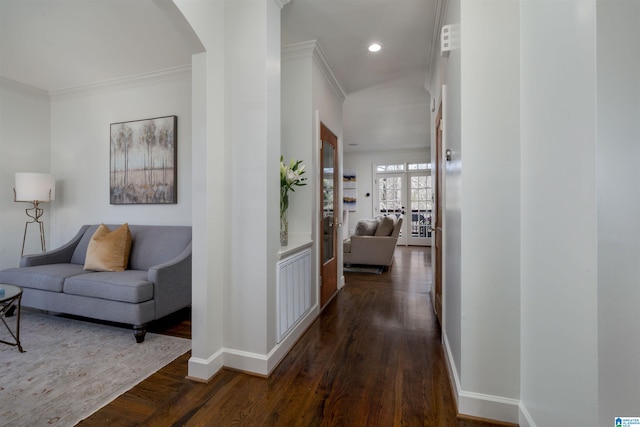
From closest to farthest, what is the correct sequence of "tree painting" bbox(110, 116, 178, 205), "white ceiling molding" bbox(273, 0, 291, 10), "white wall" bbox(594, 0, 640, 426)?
"white wall" bbox(594, 0, 640, 426), "white ceiling molding" bbox(273, 0, 291, 10), "tree painting" bbox(110, 116, 178, 205)

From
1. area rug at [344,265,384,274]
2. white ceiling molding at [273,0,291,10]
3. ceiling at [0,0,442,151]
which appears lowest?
area rug at [344,265,384,274]

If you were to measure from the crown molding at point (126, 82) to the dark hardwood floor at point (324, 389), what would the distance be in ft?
9.22

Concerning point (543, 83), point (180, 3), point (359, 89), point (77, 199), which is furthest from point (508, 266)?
point (77, 199)

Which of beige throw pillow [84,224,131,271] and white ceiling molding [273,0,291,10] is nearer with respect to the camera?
white ceiling molding [273,0,291,10]

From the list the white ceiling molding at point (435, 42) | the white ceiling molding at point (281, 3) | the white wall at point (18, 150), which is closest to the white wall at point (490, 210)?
the white ceiling molding at point (435, 42)

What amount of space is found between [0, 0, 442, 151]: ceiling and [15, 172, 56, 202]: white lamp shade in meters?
1.24

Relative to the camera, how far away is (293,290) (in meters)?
2.28

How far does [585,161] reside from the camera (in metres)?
0.89

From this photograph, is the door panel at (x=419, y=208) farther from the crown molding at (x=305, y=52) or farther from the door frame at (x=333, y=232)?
the crown molding at (x=305, y=52)

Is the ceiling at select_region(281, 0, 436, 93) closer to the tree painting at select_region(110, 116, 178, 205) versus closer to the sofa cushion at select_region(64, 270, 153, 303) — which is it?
the tree painting at select_region(110, 116, 178, 205)

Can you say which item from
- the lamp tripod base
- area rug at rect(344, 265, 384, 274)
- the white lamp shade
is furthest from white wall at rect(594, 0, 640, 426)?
the lamp tripod base

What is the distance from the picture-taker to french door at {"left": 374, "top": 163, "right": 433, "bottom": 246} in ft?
26.6

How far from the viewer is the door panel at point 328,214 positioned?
3.11 metres

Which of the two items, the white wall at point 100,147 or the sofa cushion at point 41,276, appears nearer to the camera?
the sofa cushion at point 41,276
